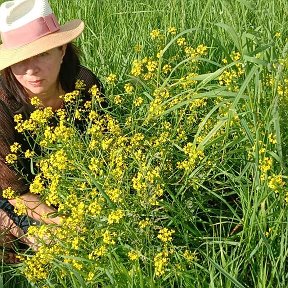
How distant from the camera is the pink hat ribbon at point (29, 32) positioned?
2871 mm

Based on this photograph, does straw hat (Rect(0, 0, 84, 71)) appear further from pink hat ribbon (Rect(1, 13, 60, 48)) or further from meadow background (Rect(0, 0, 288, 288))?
meadow background (Rect(0, 0, 288, 288))

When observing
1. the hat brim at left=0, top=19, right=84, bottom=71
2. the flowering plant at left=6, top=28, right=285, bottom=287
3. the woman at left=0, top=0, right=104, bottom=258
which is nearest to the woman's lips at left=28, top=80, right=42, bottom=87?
the woman at left=0, top=0, right=104, bottom=258

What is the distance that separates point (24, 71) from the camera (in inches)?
112

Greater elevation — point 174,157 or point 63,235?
point 63,235

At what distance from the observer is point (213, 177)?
7.68 ft

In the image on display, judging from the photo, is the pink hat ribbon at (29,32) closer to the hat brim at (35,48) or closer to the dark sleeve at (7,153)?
the hat brim at (35,48)

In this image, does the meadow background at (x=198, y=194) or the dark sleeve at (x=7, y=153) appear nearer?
the meadow background at (x=198, y=194)

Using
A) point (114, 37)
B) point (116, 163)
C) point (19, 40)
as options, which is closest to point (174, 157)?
point (116, 163)

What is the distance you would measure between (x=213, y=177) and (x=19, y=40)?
104cm

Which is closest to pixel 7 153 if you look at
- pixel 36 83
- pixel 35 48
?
pixel 36 83

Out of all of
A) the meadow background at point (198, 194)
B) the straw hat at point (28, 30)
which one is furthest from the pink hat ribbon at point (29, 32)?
the meadow background at point (198, 194)

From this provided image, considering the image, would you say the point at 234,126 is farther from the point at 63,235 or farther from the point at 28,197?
the point at 28,197

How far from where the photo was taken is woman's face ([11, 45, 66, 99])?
2.80m

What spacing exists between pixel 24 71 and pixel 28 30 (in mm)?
176
